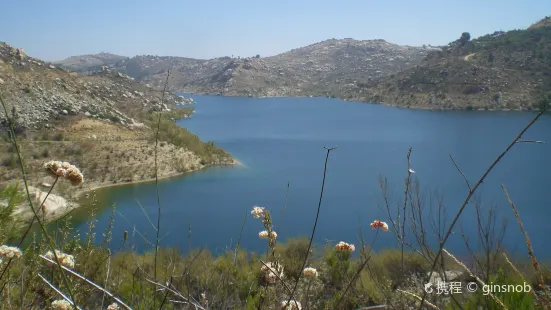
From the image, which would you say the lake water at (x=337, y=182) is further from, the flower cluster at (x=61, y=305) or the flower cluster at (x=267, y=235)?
the flower cluster at (x=61, y=305)

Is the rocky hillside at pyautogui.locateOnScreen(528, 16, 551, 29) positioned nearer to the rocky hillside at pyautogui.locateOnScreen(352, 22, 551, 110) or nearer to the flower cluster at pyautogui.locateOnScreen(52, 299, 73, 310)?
Result: the rocky hillside at pyautogui.locateOnScreen(352, 22, 551, 110)

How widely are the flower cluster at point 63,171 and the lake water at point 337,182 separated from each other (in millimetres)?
1621

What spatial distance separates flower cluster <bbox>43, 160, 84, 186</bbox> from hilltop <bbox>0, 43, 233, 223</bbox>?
11.6 m

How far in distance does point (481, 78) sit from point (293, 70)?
46.4 m

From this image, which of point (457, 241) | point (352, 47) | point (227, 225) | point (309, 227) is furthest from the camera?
point (352, 47)

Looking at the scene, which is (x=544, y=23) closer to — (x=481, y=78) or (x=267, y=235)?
(x=481, y=78)

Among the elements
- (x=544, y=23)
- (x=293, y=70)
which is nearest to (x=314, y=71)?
(x=293, y=70)

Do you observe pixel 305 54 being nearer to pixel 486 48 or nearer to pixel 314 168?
pixel 486 48

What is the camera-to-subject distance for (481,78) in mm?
36938

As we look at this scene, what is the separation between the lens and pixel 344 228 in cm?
993

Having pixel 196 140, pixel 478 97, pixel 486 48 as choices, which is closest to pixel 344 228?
pixel 196 140

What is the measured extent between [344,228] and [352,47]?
9360 centimetres

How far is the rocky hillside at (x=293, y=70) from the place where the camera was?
207ft

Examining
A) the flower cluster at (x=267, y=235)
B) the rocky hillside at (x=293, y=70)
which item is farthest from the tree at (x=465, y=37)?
the flower cluster at (x=267, y=235)
